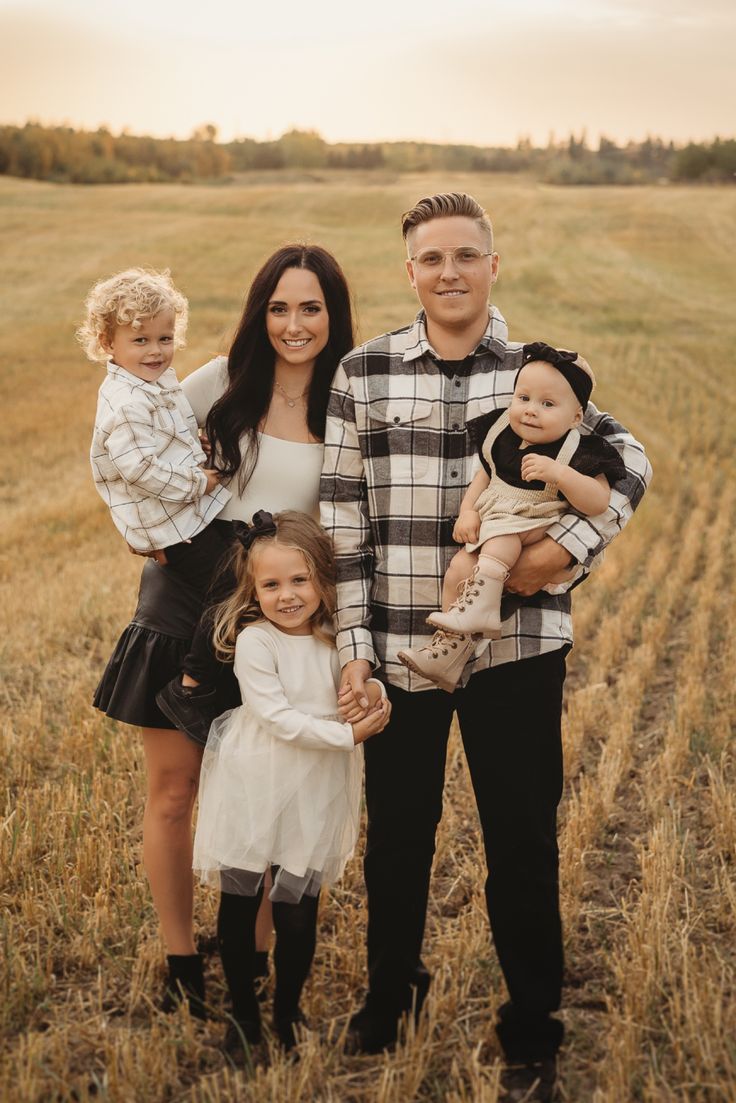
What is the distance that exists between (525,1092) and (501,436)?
6.30ft

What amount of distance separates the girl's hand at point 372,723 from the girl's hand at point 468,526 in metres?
0.54

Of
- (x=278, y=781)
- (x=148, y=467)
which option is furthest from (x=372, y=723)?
(x=148, y=467)

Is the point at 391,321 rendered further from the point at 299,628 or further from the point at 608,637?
the point at 299,628

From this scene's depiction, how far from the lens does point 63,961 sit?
3695mm

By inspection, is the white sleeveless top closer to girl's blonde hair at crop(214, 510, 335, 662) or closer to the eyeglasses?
girl's blonde hair at crop(214, 510, 335, 662)

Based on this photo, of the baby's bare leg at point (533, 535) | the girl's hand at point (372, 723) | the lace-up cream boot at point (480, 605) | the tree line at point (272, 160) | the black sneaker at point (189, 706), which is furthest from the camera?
the tree line at point (272, 160)

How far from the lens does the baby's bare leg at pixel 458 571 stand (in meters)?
2.98

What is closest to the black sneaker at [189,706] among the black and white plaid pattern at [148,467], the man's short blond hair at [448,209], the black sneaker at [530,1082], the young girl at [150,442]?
the young girl at [150,442]

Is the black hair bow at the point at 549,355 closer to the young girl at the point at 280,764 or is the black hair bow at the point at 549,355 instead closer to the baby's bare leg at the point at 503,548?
the baby's bare leg at the point at 503,548

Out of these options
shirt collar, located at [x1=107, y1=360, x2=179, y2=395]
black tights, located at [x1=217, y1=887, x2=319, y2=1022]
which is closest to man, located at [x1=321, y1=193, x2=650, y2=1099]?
black tights, located at [x1=217, y1=887, x2=319, y2=1022]

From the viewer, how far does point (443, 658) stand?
9.57 ft

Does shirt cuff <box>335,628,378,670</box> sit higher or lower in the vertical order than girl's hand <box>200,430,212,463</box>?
lower

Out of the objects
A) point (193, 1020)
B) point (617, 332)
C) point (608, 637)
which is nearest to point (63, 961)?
point (193, 1020)

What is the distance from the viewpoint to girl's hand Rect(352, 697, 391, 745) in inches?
121
